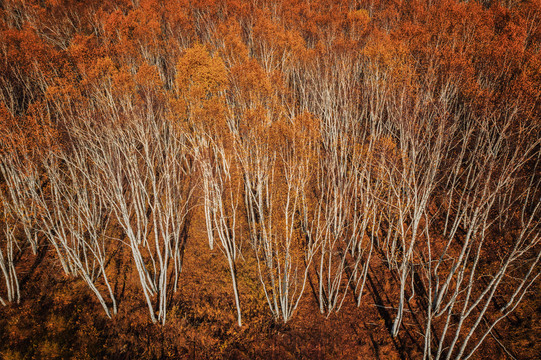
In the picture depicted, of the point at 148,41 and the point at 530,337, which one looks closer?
the point at 530,337

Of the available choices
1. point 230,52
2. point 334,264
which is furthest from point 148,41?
point 334,264

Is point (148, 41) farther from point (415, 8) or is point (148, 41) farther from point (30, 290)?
point (415, 8)

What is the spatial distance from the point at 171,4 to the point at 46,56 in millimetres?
18833

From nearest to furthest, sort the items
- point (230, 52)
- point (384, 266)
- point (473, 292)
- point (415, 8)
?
1. point (473, 292)
2. point (384, 266)
3. point (230, 52)
4. point (415, 8)

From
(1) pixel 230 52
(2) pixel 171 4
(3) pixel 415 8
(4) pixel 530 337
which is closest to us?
(4) pixel 530 337

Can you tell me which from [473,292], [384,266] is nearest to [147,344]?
[384,266]

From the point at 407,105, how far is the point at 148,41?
2706 cm

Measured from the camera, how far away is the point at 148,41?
26562 mm

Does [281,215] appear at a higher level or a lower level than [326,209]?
lower

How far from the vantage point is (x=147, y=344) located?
12156mm

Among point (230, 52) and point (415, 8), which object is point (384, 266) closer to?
point (230, 52)

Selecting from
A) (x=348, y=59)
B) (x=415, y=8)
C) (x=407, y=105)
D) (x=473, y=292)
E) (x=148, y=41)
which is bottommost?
(x=473, y=292)

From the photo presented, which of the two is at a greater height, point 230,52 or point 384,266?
point 230,52

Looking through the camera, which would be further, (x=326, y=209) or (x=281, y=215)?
(x=281, y=215)
